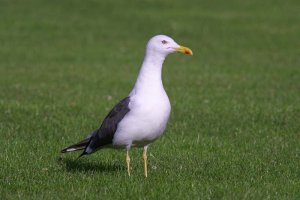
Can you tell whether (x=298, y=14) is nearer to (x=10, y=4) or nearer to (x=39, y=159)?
(x=10, y=4)

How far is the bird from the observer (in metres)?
8.12

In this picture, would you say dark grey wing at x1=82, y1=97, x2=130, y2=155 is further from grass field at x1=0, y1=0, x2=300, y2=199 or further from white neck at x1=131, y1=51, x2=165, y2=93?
grass field at x1=0, y1=0, x2=300, y2=199

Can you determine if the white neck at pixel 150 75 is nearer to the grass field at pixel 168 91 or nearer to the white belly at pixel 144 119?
the white belly at pixel 144 119

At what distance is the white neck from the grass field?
1.10m

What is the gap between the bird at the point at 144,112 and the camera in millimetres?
8125

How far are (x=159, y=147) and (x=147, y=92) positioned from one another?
109 inches

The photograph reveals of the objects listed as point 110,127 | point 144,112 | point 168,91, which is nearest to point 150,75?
point 144,112

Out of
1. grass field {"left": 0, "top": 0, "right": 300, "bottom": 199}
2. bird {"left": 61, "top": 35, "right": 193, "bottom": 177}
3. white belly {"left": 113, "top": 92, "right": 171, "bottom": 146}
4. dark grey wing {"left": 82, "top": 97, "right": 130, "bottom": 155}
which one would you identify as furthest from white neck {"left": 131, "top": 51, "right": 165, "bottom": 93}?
grass field {"left": 0, "top": 0, "right": 300, "bottom": 199}

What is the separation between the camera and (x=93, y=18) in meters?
32.0

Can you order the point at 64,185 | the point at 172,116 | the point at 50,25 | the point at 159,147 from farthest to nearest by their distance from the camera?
the point at 50,25
the point at 172,116
the point at 159,147
the point at 64,185

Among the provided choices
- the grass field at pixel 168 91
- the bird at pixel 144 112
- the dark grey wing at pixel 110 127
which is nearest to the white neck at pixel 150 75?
the bird at pixel 144 112

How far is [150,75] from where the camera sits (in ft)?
27.5

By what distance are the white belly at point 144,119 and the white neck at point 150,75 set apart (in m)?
0.13

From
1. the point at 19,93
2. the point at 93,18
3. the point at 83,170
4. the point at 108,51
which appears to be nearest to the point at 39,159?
the point at 83,170
